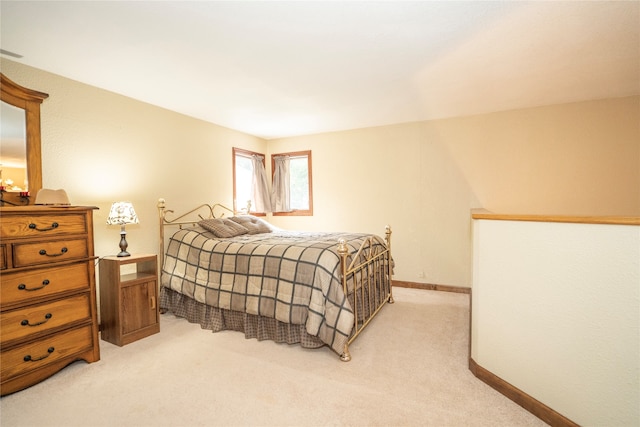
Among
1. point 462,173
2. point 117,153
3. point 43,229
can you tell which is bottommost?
point 43,229

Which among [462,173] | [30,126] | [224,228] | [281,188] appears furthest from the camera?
[281,188]

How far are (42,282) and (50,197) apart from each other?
73 cm

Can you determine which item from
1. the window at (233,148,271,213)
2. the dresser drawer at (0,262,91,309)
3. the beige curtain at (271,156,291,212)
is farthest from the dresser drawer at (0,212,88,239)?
the beige curtain at (271,156,291,212)

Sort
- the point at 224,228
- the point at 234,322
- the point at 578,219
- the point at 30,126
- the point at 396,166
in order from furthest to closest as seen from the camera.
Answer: the point at 396,166 → the point at 224,228 → the point at 234,322 → the point at 30,126 → the point at 578,219

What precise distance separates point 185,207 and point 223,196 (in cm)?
68

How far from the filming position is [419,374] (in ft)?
6.99

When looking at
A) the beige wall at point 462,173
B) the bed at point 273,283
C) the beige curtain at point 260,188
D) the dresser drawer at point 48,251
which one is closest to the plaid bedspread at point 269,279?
the bed at point 273,283

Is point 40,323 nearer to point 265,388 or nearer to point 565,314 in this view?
point 265,388

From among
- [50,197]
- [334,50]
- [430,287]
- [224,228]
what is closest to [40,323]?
[50,197]

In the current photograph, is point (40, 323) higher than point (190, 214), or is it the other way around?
point (190, 214)

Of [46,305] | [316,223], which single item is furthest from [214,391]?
[316,223]

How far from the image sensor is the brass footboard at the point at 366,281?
2.46 metres

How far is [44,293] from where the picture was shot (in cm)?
205

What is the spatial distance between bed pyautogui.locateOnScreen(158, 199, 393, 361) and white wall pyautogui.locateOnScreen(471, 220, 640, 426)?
1011 millimetres
